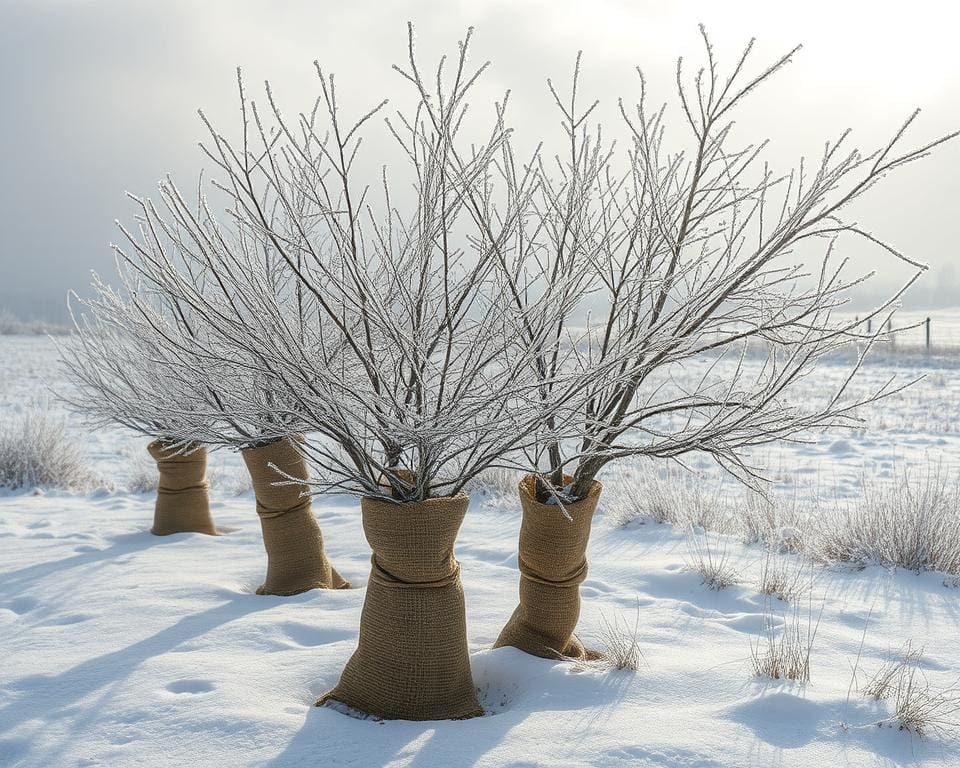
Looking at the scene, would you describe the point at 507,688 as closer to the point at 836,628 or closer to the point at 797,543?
the point at 836,628

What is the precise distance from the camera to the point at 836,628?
3.51m

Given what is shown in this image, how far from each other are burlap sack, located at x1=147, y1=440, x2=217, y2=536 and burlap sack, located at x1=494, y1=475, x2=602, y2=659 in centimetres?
317

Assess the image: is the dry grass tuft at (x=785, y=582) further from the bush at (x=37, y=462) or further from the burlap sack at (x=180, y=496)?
the bush at (x=37, y=462)

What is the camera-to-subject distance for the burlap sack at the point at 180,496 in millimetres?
5379

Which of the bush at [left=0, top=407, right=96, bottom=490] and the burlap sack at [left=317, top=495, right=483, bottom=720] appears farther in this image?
the bush at [left=0, top=407, right=96, bottom=490]

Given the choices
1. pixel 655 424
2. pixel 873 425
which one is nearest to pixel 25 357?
pixel 655 424

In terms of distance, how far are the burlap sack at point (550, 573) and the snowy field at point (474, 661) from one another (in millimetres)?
126

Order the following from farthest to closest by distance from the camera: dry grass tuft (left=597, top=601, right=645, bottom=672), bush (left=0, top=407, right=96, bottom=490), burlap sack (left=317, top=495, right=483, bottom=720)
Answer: bush (left=0, top=407, right=96, bottom=490), dry grass tuft (left=597, top=601, right=645, bottom=672), burlap sack (left=317, top=495, right=483, bottom=720)

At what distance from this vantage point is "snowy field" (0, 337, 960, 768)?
2.28m

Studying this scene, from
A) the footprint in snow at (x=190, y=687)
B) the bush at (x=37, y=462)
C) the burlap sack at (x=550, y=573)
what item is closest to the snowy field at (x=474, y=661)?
the footprint in snow at (x=190, y=687)

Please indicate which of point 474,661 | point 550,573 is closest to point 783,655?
point 550,573

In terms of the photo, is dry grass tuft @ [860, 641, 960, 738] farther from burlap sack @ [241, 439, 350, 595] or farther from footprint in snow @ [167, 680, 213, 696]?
burlap sack @ [241, 439, 350, 595]

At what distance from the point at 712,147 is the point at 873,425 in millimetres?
9171

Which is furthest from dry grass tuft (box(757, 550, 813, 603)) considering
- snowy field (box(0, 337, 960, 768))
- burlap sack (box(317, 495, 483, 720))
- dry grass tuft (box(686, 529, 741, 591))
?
burlap sack (box(317, 495, 483, 720))
